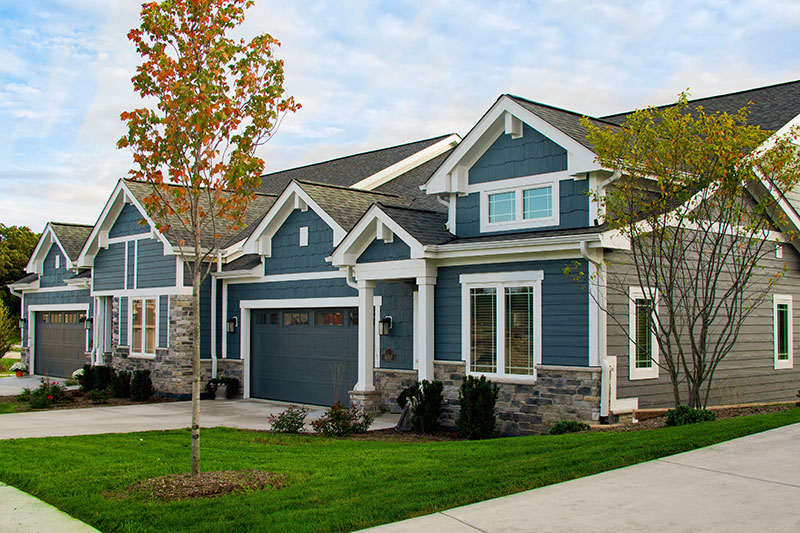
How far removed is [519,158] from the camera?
12961 millimetres

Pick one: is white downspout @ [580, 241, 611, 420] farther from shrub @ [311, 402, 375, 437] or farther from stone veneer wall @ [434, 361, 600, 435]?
shrub @ [311, 402, 375, 437]

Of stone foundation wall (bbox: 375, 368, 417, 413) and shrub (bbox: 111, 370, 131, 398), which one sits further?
shrub (bbox: 111, 370, 131, 398)

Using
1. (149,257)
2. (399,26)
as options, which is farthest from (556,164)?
(149,257)

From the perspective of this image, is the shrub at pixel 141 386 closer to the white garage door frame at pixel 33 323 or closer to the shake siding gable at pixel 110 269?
the shake siding gable at pixel 110 269

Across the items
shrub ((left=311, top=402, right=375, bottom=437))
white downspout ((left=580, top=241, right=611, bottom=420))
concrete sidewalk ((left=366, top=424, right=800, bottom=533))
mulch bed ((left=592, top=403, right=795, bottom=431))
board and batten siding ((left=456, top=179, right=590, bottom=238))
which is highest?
board and batten siding ((left=456, top=179, right=590, bottom=238))

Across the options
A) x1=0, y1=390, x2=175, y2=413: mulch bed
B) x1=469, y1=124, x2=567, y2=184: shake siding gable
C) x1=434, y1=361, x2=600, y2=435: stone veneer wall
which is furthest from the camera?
x1=0, y1=390, x2=175, y2=413: mulch bed

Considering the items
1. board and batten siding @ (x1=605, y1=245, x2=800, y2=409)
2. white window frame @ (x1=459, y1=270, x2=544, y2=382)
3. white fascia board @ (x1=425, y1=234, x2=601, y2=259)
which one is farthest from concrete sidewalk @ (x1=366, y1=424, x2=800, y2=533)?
white window frame @ (x1=459, y1=270, x2=544, y2=382)

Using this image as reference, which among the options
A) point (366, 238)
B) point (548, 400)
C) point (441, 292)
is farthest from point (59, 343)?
point (548, 400)

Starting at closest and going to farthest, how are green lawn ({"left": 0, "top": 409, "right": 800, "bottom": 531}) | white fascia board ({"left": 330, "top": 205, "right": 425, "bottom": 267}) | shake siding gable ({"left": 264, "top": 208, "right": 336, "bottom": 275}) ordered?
green lawn ({"left": 0, "top": 409, "right": 800, "bottom": 531}) < white fascia board ({"left": 330, "top": 205, "right": 425, "bottom": 267}) < shake siding gable ({"left": 264, "top": 208, "right": 336, "bottom": 275})

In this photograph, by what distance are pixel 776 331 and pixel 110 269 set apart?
17.1m

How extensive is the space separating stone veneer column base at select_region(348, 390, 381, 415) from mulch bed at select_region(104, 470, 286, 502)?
20.9ft

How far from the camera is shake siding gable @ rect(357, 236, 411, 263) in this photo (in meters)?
13.9

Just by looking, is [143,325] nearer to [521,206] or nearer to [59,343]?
[59,343]

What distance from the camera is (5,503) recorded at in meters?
7.52
